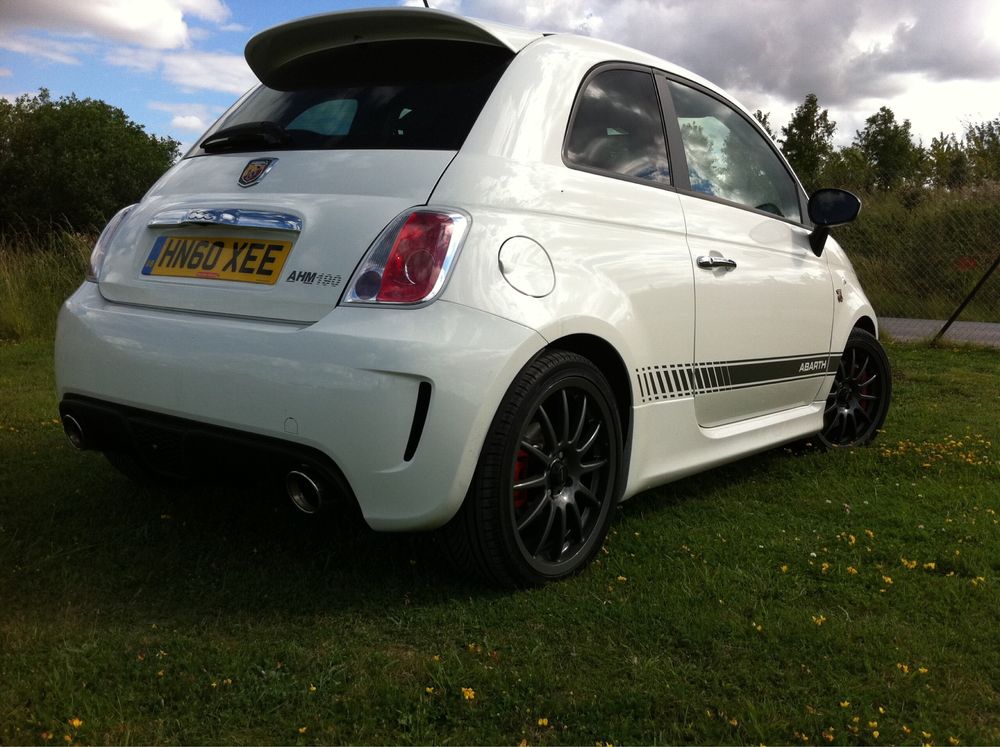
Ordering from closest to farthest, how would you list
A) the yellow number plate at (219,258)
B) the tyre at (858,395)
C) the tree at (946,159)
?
1. the yellow number plate at (219,258)
2. the tyre at (858,395)
3. the tree at (946,159)

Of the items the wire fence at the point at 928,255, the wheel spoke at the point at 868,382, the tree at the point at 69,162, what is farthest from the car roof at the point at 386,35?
the tree at the point at 69,162

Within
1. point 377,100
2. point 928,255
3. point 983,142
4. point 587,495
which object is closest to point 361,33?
point 377,100

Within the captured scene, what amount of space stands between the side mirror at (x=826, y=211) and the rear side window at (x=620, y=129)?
1.24m

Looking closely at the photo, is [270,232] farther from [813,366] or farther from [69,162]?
[69,162]

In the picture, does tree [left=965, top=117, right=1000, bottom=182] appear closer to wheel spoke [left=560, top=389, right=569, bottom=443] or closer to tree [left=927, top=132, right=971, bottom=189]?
tree [left=927, top=132, right=971, bottom=189]

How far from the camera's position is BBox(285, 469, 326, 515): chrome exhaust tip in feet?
8.92

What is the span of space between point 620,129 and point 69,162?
68273 millimetres

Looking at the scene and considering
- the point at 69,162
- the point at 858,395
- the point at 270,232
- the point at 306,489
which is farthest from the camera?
the point at 69,162

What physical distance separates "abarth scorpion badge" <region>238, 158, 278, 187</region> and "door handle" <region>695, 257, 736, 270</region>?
1.58 m

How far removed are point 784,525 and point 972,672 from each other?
1278 millimetres

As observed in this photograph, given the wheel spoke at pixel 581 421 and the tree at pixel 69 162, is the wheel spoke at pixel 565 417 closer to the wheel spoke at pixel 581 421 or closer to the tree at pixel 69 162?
the wheel spoke at pixel 581 421

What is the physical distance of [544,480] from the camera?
9.80 ft

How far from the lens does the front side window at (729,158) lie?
3.88 m

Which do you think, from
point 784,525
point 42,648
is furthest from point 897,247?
point 42,648
